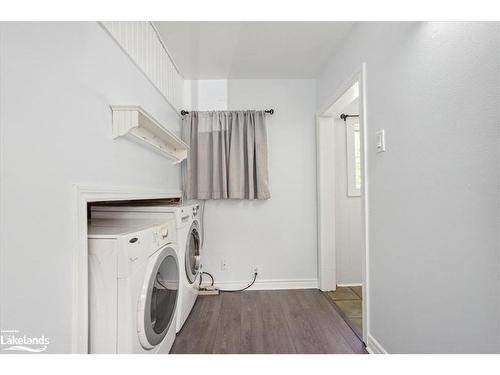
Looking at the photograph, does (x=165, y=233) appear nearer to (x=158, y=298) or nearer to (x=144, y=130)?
(x=158, y=298)

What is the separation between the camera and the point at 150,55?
5.68 feet

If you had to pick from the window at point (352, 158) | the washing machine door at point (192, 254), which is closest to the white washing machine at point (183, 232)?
the washing machine door at point (192, 254)

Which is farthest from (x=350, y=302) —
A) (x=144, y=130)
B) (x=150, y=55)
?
(x=150, y=55)

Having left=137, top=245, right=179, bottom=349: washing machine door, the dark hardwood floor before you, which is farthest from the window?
left=137, top=245, right=179, bottom=349: washing machine door

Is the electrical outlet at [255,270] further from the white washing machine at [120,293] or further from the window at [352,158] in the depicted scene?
the white washing machine at [120,293]

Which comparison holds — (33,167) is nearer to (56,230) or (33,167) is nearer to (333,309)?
(56,230)

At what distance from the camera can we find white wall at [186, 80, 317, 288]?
2.60 m

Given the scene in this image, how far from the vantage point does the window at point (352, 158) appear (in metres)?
2.74

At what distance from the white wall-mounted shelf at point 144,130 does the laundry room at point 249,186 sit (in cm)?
2

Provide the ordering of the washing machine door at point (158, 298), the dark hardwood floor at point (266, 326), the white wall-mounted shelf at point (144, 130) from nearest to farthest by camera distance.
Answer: the washing machine door at point (158, 298)
the white wall-mounted shelf at point (144, 130)
the dark hardwood floor at point (266, 326)

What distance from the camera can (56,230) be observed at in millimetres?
862

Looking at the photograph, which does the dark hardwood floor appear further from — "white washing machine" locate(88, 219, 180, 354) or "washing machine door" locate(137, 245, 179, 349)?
"white washing machine" locate(88, 219, 180, 354)

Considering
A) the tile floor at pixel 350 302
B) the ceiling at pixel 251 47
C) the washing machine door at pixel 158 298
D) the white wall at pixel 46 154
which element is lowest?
the tile floor at pixel 350 302
